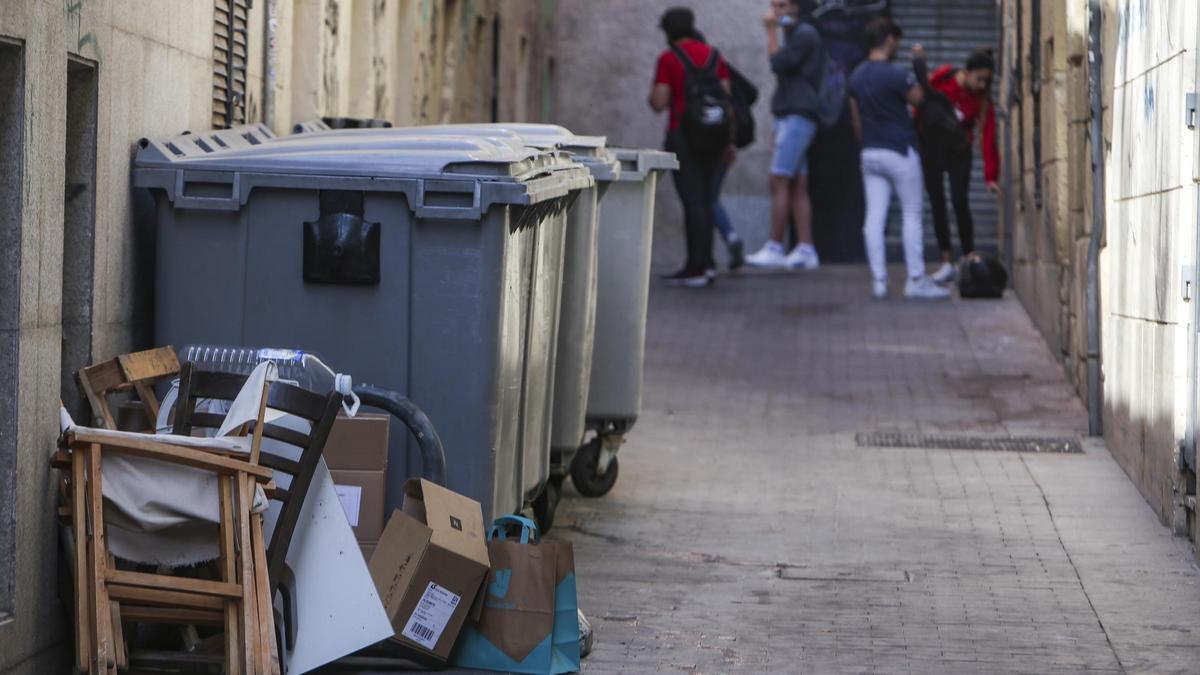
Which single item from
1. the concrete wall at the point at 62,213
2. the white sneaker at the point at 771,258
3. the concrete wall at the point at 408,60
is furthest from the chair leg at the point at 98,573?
the white sneaker at the point at 771,258

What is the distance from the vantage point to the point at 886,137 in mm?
15172

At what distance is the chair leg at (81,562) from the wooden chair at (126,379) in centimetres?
55

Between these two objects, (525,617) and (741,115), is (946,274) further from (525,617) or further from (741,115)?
(525,617)

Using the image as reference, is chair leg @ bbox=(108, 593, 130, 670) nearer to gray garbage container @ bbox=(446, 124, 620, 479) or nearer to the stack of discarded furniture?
the stack of discarded furniture

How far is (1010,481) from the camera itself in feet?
29.4

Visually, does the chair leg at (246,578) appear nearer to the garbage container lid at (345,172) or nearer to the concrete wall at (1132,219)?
the garbage container lid at (345,172)

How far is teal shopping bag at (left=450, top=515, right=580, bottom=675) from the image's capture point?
5461mm

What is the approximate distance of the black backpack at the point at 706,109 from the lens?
15633 millimetres

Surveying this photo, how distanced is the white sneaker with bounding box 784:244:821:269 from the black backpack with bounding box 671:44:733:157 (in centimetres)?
268

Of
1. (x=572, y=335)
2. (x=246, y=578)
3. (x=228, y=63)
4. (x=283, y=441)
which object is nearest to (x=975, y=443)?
(x=572, y=335)

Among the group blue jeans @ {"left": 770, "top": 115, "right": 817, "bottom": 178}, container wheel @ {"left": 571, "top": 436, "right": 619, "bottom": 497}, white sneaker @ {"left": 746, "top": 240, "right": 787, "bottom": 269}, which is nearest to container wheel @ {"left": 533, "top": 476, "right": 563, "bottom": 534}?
container wheel @ {"left": 571, "top": 436, "right": 619, "bottom": 497}

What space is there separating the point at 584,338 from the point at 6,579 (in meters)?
3.48

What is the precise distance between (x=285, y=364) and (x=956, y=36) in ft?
48.0

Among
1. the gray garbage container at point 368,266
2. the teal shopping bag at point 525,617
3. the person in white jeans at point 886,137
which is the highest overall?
the person in white jeans at point 886,137
